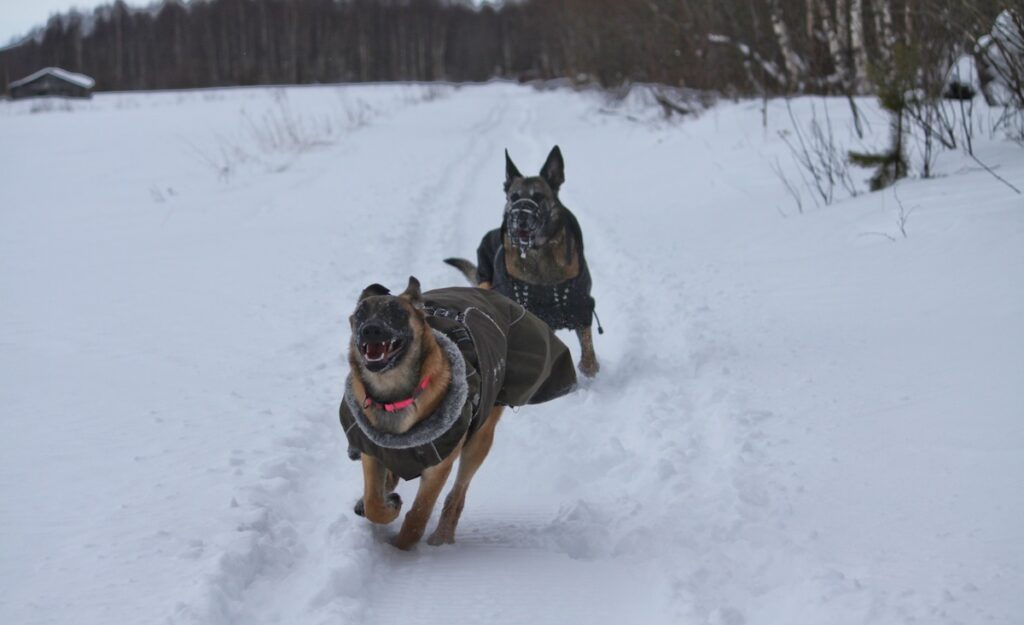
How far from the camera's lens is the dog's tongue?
3.39m

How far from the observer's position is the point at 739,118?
18.8 meters

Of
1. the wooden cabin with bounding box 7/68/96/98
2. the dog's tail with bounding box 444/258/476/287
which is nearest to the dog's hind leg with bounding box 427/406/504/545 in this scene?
the dog's tail with bounding box 444/258/476/287

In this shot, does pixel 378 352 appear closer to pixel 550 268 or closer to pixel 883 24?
pixel 550 268

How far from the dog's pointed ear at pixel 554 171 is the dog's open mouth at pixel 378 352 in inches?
133

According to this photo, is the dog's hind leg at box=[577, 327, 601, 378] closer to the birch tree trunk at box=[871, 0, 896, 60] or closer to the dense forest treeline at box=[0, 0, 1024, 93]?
the birch tree trunk at box=[871, 0, 896, 60]

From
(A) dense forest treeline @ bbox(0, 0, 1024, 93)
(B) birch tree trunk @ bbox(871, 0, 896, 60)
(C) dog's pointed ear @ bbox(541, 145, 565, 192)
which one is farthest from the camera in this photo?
(A) dense forest treeline @ bbox(0, 0, 1024, 93)

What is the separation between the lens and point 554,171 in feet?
21.8

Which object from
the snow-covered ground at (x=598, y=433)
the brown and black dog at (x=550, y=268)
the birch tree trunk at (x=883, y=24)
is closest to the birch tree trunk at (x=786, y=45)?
the birch tree trunk at (x=883, y=24)

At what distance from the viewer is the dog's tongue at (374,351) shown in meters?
3.39

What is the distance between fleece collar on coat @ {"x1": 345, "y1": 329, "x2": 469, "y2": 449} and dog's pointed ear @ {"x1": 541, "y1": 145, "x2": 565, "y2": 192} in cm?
318

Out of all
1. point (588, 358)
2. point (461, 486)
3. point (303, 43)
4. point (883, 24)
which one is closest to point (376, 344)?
point (461, 486)

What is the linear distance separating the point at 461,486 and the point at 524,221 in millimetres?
2478

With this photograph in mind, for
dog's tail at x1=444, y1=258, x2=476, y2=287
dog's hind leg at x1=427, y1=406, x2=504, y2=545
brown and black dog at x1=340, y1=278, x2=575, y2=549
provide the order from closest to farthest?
brown and black dog at x1=340, y1=278, x2=575, y2=549, dog's hind leg at x1=427, y1=406, x2=504, y2=545, dog's tail at x1=444, y1=258, x2=476, y2=287

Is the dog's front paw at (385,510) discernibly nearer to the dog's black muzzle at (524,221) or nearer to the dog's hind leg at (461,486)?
the dog's hind leg at (461,486)
